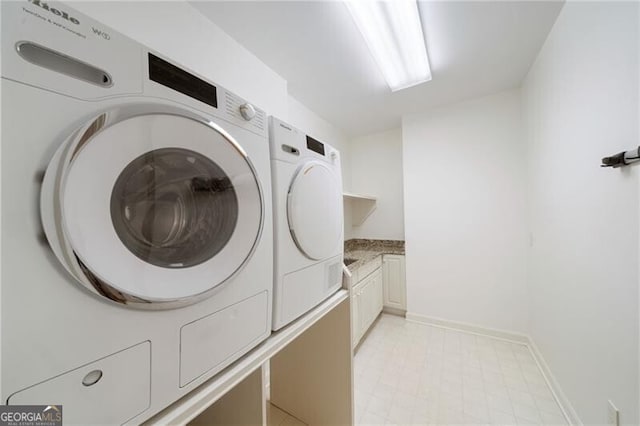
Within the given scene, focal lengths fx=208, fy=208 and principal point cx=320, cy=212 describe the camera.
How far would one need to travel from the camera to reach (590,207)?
1048mm

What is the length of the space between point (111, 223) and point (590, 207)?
1.90m

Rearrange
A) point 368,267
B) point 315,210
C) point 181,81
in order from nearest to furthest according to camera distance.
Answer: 1. point 181,81
2. point 315,210
3. point 368,267

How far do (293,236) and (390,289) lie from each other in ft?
7.31

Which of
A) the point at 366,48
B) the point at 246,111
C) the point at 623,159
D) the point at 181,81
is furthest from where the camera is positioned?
the point at 366,48

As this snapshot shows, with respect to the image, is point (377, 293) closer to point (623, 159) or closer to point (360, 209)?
point (360, 209)

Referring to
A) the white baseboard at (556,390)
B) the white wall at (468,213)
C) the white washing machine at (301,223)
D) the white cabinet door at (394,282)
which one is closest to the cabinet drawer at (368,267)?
the white cabinet door at (394,282)

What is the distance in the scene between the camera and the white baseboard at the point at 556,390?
3.95 feet

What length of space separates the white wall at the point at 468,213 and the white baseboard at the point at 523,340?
0.05 metres

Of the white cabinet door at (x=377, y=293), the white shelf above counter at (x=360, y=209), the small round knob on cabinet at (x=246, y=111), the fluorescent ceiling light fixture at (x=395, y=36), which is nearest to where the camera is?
the small round knob on cabinet at (x=246, y=111)

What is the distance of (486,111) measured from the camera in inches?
83.4

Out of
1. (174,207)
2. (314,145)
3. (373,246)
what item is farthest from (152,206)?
(373,246)

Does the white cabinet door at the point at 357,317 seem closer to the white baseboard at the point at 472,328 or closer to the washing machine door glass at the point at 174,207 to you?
the white baseboard at the point at 472,328

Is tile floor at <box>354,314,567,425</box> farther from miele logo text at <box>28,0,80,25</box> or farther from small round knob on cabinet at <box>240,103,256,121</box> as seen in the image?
miele logo text at <box>28,0,80,25</box>

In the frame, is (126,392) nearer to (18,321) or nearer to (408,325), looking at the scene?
(18,321)
